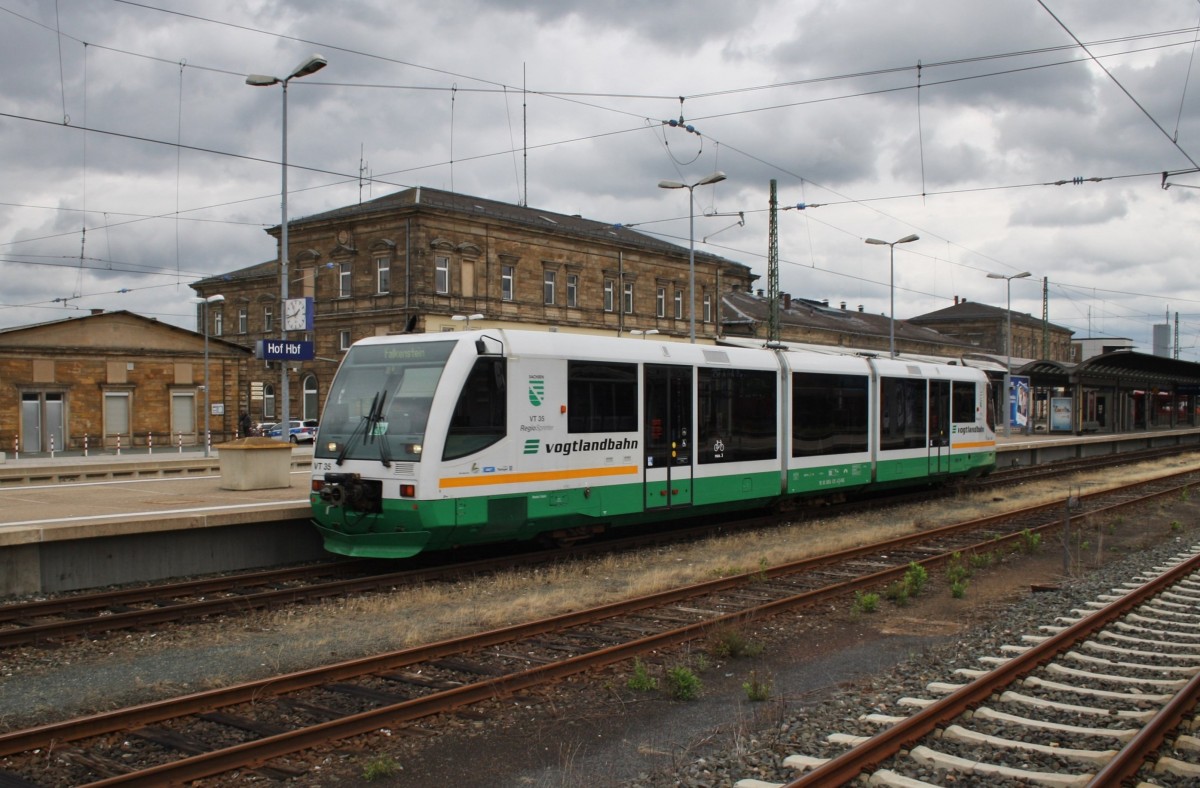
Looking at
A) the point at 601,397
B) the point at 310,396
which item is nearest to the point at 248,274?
the point at 310,396

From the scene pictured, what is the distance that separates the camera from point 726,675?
8102 millimetres

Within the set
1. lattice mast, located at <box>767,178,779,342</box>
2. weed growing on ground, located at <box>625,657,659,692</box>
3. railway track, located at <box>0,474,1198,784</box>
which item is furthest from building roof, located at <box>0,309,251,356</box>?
weed growing on ground, located at <box>625,657,659,692</box>

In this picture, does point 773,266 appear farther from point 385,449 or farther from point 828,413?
point 385,449

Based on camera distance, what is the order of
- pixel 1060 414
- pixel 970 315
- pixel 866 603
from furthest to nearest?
1. pixel 970 315
2. pixel 1060 414
3. pixel 866 603

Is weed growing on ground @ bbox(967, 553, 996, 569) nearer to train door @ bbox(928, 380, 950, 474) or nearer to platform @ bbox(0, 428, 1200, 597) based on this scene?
train door @ bbox(928, 380, 950, 474)

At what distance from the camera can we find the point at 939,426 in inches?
859

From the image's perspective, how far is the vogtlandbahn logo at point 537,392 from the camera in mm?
12617

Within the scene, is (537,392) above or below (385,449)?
above

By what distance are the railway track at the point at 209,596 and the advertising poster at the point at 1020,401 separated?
38.6 metres

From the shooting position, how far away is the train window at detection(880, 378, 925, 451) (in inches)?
781

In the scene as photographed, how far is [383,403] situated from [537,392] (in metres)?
1.88

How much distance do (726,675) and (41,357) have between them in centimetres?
4249

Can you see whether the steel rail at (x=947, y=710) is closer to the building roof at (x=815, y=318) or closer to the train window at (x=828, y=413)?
the train window at (x=828, y=413)

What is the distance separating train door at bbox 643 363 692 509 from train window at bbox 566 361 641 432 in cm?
36
